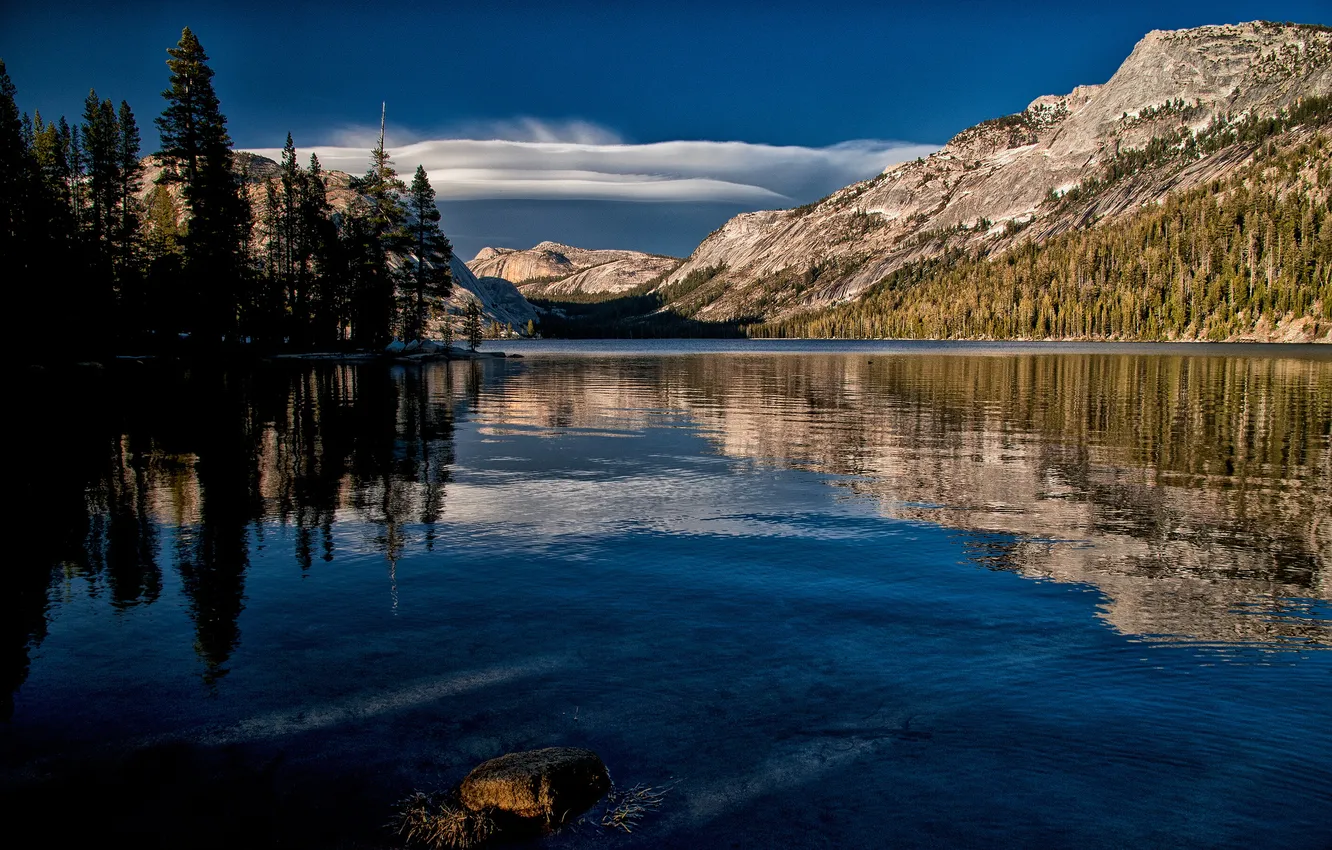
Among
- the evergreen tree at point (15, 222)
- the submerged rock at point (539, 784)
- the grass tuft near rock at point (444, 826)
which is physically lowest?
the grass tuft near rock at point (444, 826)

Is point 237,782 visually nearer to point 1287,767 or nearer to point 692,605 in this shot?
point 692,605

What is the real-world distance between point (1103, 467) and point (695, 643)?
1927cm

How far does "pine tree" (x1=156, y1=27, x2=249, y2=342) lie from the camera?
7362 cm

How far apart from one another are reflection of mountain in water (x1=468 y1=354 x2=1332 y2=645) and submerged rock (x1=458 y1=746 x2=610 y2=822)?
8376mm

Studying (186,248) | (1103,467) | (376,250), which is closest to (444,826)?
(1103,467)

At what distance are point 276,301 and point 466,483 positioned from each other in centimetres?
8083

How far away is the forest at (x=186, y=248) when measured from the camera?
59500 mm

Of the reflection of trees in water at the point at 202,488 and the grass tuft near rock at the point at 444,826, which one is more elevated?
the reflection of trees in water at the point at 202,488

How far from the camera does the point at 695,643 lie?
1114 centimetres

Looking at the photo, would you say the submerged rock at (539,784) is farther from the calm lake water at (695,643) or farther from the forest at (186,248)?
the forest at (186,248)

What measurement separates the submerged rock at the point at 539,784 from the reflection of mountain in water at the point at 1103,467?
8.38 meters

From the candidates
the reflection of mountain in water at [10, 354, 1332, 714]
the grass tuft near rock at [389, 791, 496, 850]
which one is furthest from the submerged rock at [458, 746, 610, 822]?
the reflection of mountain in water at [10, 354, 1332, 714]

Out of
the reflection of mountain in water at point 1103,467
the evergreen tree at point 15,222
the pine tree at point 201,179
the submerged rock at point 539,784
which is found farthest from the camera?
the pine tree at point 201,179

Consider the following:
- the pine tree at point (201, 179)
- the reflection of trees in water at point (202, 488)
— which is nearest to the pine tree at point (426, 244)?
the pine tree at point (201, 179)
